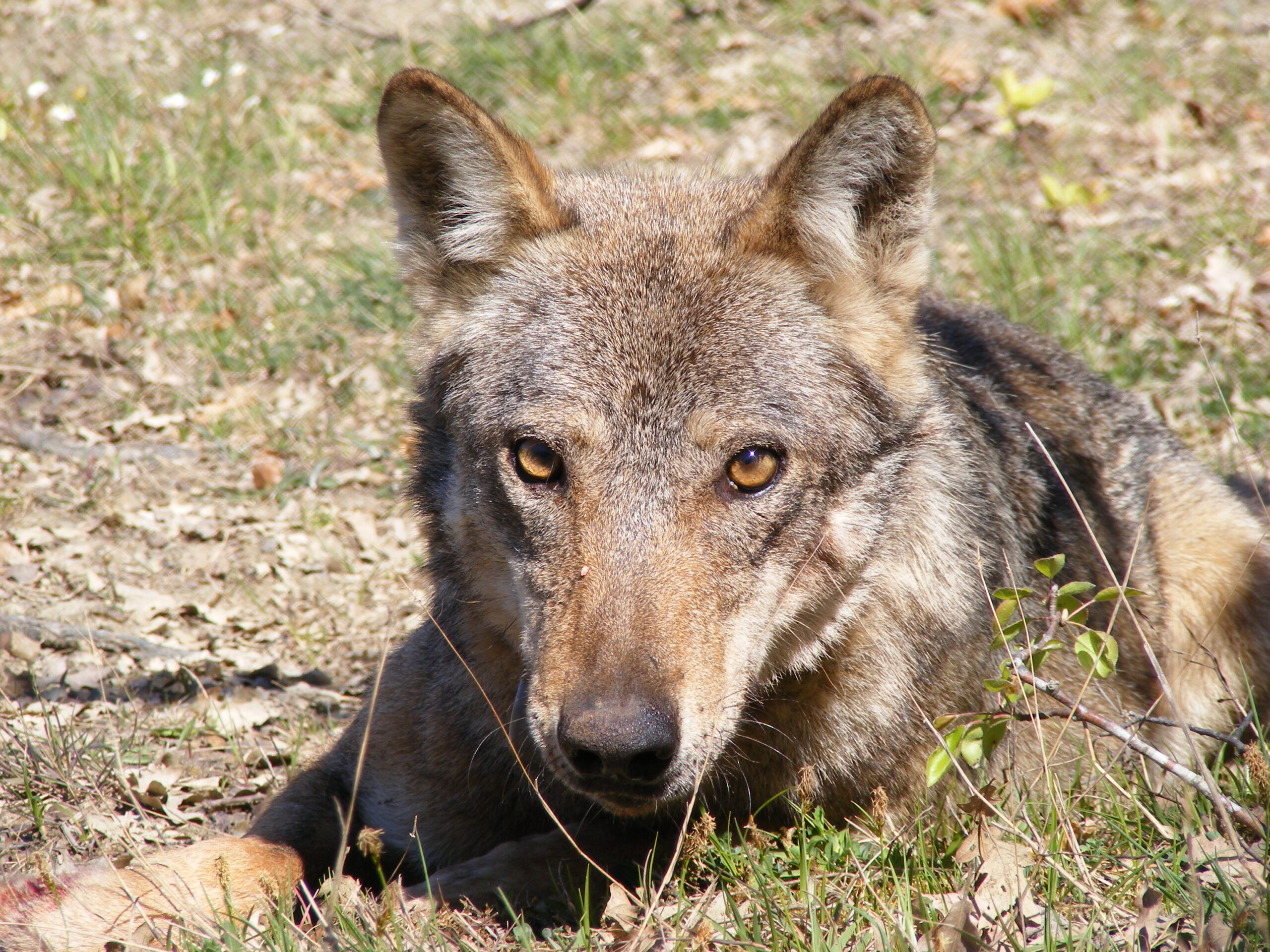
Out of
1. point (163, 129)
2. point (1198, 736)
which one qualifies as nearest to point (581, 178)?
point (1198, 736)

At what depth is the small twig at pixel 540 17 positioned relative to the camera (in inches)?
385

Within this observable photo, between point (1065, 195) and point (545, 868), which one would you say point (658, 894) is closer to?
point (545, 868)

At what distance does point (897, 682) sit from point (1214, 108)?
7.00m

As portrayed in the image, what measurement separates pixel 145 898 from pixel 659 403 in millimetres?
2118

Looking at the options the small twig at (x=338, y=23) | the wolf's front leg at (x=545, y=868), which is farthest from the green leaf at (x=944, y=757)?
the small twig at (x=338, y=23)

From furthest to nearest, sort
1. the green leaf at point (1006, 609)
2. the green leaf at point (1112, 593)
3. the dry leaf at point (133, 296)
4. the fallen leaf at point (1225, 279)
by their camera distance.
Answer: the dry leaf at point (133, 296) → the fallen leaf at point (1225, 279) → the green leaf at point (1006, 609) → the green leaf at point (1112, 593)

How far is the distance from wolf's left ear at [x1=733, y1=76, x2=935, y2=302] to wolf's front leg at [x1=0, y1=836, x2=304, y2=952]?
8.17 feet

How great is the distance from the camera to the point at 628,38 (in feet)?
32.0

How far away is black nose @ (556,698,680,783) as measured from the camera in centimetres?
260

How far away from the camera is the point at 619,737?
2596mm

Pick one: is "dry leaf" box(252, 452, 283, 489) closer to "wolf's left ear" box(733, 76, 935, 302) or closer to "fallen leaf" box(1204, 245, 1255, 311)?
"wolf's left ear" box(733, 76, 935, 302)

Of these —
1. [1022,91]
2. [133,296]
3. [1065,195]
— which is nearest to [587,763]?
[133,296]

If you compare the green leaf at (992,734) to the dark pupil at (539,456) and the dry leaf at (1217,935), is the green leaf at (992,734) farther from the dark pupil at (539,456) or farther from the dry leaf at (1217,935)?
the dark pupil at (539,456)

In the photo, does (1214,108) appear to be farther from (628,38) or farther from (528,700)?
(528,700)
